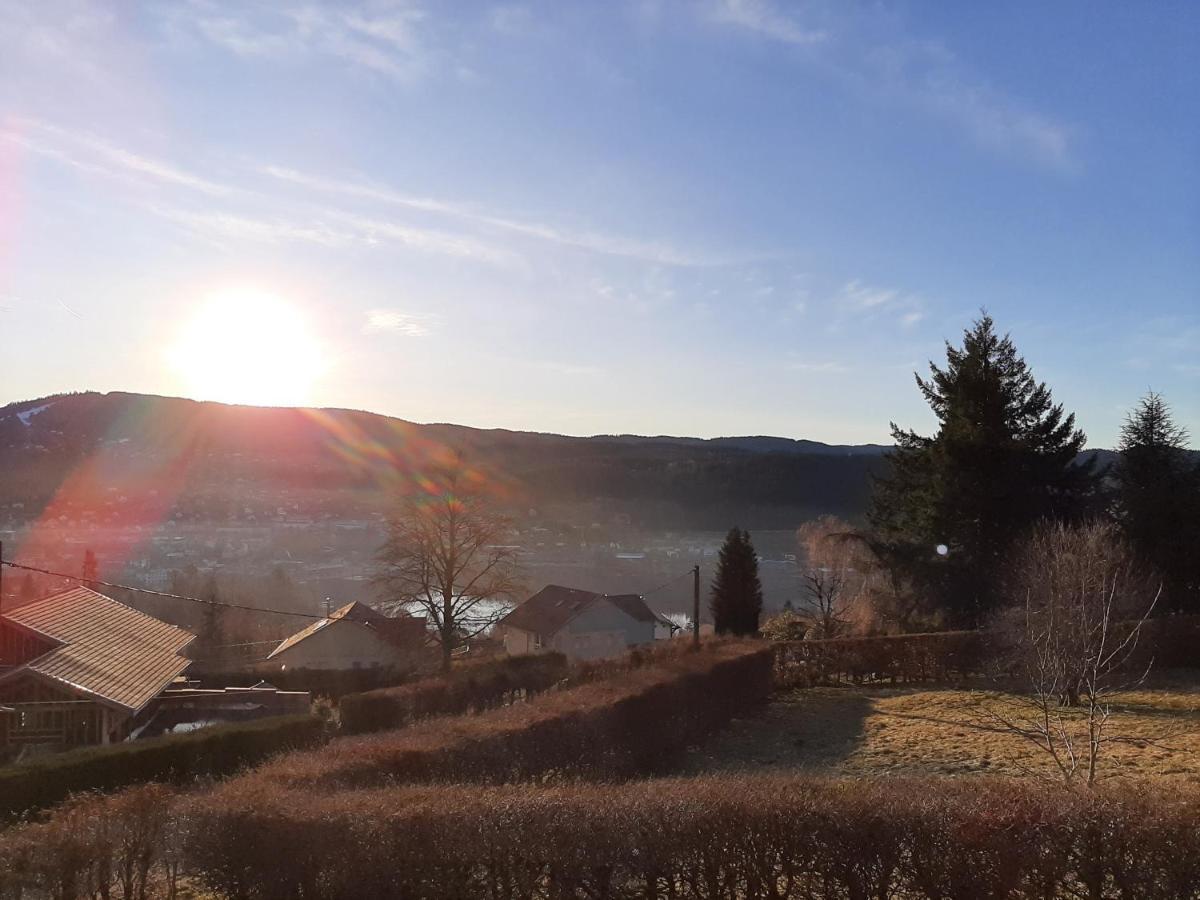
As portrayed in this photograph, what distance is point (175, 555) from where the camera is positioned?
5722cm

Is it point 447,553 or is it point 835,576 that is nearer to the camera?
point 447,553

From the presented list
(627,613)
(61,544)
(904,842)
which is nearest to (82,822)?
(904,842)

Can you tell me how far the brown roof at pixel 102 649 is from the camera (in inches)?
692

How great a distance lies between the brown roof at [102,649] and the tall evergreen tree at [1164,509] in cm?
3162

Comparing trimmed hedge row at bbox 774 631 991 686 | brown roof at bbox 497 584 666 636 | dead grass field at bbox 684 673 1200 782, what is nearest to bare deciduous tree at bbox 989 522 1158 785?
dead grass field at bbox 684 673 1200 782

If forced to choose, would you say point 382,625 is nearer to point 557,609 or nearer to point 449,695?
point 557,609

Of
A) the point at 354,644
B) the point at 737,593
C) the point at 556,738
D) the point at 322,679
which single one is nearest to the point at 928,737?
the point at 556,738

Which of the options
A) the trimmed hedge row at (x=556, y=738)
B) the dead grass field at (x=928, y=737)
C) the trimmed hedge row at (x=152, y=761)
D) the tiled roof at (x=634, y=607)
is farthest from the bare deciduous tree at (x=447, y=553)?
the trimmed hedge row at (x=556, y=738)

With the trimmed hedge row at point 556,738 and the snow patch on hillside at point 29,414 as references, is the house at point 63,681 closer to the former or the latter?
the trimmed hedge row at point 556,738

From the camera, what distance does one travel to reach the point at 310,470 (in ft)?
181

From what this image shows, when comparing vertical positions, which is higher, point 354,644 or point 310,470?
point 310,470

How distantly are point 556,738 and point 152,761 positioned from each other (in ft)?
24.2

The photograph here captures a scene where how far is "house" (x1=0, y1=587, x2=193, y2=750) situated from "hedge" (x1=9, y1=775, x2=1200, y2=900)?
13.0m

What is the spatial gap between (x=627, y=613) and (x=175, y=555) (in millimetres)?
32303
